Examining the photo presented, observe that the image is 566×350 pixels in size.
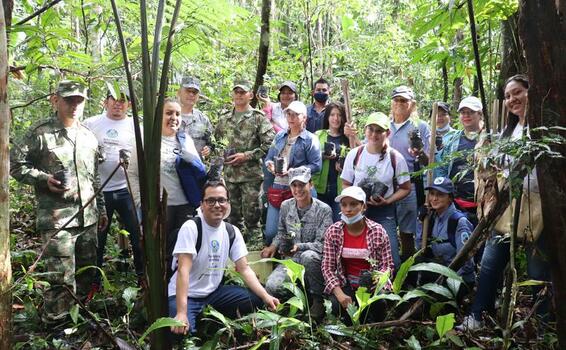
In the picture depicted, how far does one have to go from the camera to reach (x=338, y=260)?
4.57 metres

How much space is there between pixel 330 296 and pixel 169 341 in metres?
2.06

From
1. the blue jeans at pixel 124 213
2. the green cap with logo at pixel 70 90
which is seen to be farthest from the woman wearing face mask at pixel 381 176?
the green cap with logo at pixel 70 90

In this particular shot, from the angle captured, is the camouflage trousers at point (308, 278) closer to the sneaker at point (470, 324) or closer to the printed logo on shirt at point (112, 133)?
the sneaker at point (470, 324)

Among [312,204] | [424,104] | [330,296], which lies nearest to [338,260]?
[330,296]

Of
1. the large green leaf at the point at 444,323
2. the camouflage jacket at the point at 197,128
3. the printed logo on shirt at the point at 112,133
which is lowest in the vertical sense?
the large green leaf at the point at 444,323

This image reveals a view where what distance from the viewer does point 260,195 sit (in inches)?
253

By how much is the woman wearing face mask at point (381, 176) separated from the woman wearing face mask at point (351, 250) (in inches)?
22.0

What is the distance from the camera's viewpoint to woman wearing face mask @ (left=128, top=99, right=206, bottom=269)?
5.09m

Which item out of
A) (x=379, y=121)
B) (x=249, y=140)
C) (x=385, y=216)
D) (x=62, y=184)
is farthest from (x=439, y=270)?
(x=249, y=140)

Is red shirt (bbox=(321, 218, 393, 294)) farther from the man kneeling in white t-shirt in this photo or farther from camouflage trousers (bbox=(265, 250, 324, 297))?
the man kneeling in white t-shirt

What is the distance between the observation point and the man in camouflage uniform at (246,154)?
249 inches

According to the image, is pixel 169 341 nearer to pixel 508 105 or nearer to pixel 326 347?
pixel 326 347

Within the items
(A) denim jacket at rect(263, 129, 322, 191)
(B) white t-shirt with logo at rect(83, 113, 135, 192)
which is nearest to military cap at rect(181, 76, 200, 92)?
(B) white t-shirt with logo at rect(83, 113, 135, 192)

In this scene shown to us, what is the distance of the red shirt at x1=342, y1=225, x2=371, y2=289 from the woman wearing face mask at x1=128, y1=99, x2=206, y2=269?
1568 millimetres
